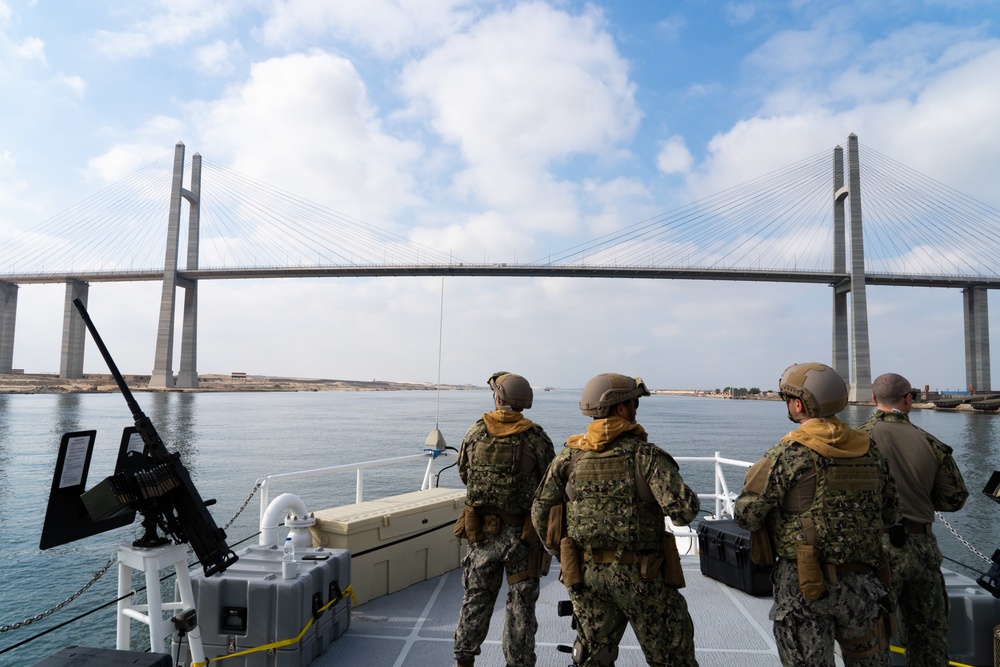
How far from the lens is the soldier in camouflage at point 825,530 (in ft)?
7.66

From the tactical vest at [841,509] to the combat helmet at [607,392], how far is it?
0.75m

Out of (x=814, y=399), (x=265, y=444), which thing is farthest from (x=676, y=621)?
(x=265, y=444)

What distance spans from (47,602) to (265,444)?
24558mm

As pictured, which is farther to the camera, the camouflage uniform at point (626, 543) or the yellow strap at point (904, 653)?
the yellow strap at point (904, 653)

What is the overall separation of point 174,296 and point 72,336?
1480 cm

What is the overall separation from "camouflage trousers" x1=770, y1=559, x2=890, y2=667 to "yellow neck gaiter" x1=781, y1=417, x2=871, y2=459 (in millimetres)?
484

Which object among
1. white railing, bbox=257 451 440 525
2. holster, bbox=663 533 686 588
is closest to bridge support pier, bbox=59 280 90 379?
white railing, bbox=257 451 440 525

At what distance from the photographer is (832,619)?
93.3 inches

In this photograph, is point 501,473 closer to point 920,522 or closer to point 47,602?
point 920,522

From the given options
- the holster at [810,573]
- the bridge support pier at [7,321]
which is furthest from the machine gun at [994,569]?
the bridge support pier at [7,321]

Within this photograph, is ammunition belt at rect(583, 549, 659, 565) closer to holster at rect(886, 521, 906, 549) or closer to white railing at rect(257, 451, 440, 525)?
holster at rect(886, 521, 906, 549)

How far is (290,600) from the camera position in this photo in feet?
10.4

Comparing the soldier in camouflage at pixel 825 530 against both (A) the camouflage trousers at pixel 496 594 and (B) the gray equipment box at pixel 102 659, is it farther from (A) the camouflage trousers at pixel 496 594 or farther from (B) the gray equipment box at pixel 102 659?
(B) the gray equipment box at pixel 102 659

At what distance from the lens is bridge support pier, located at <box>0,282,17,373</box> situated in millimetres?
62281
